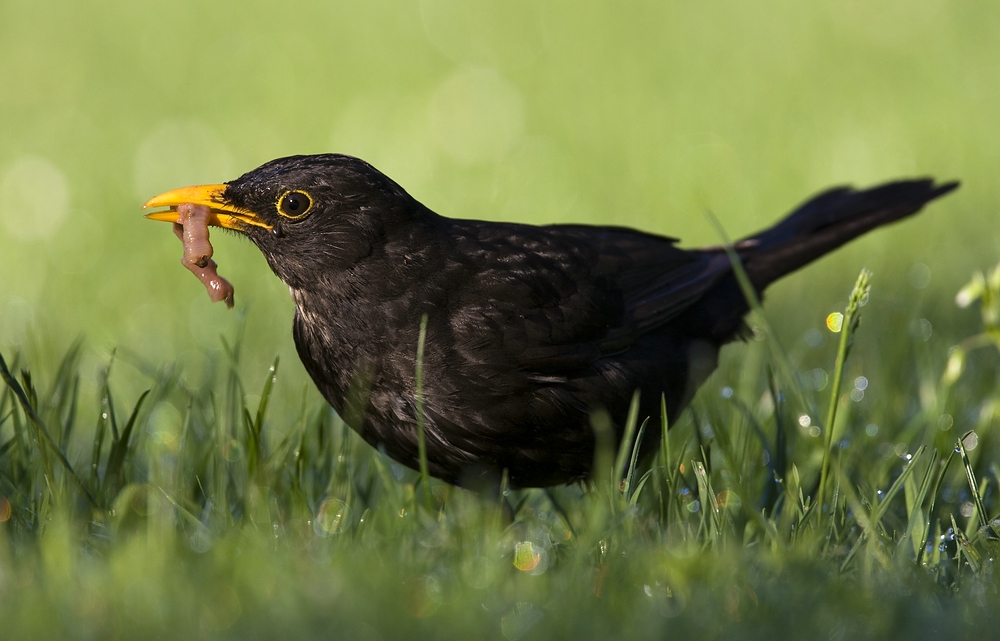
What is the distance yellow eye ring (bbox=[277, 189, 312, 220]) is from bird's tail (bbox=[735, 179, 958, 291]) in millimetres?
1905

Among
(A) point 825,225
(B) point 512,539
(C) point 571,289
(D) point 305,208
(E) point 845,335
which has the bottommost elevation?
(B) point 512,539

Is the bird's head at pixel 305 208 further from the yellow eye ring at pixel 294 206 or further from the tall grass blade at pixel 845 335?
the tall grass blade at pixel 845 335

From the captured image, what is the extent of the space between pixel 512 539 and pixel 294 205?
4.32ft

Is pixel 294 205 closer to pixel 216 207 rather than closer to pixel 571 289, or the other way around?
pixel 216 207

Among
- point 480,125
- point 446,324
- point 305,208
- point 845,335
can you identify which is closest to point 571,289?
point 446,324

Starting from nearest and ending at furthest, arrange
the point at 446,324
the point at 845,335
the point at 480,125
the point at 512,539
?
the point at 845,335, the point at 512,539, the point at 446,324, the point at 480,125

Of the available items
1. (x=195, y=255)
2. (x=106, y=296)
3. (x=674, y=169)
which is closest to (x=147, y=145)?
(x=106, y=296)

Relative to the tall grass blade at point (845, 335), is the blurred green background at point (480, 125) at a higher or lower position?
higher

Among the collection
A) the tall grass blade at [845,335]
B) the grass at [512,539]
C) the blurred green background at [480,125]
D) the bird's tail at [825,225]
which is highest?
the blurred green background at [480,125]

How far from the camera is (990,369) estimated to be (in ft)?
15.9

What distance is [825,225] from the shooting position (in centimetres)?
464

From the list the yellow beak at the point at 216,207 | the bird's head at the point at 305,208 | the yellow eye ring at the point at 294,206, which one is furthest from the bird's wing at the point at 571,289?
the yellow beak at the point at 216,207

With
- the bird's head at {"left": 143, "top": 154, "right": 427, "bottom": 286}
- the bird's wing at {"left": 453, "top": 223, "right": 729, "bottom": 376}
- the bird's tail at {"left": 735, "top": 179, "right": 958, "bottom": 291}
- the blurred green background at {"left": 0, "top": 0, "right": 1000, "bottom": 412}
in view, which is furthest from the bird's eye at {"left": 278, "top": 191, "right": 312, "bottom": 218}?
the bird's tail at {"left": 735, "top": 179, "right": 958, "bottom": 291}

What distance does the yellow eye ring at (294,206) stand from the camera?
3.60m
